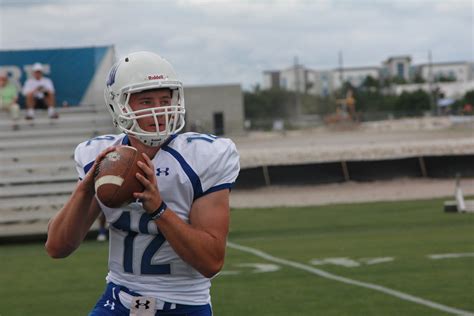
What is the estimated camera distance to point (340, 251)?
1305cm

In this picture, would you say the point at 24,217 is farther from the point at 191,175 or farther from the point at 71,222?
the point at 191,175

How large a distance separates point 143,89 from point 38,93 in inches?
678

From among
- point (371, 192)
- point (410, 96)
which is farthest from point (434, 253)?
point (410, 96)

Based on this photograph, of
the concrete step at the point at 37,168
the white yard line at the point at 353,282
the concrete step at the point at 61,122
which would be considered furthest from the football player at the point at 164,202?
the concrete step at the point at 61,122

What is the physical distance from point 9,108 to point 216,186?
17.0 m

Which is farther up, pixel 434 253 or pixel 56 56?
pixel 56 56

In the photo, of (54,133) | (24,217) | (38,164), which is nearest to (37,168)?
(38,164)

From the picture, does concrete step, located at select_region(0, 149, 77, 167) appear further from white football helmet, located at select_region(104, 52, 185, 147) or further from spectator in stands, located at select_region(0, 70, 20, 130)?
white football helmet, located at select_region(104, 52, 185, 147)

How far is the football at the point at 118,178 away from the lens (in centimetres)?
388

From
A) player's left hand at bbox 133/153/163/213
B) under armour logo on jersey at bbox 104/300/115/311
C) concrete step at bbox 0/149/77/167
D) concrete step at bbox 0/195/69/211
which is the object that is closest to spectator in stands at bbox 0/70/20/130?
concrete step at bbox 0/149/77/167

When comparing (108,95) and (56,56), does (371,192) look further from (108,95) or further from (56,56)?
(108,95)

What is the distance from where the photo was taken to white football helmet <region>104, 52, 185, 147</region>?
412 centimetres

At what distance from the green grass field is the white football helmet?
4.74m

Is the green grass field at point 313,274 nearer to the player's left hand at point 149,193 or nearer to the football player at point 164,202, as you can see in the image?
the football player at point 164,202
